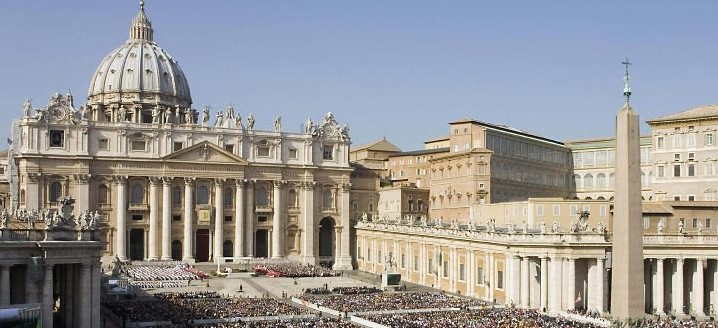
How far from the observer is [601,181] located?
3521 inches

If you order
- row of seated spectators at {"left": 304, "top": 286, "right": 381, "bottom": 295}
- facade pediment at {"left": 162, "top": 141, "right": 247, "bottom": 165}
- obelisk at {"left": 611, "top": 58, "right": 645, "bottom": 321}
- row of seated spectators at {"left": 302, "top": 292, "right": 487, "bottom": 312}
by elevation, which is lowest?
row of seated spectators at {"left": 304, "top": 286, "right": 381, "bottom": 295}

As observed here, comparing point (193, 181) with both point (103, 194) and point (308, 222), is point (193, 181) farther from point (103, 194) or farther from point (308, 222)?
point (308, 222)

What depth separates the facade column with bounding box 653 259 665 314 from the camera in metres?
54.3

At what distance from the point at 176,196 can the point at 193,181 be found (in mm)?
2196

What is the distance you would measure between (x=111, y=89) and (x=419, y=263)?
183 ft

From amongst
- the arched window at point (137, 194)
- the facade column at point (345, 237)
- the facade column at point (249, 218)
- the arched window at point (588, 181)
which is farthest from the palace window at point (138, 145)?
the arched window at point (588, 181)

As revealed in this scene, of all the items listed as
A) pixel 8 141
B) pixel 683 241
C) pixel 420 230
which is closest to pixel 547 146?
pixel 420 230

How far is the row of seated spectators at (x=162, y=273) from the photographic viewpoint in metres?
72.2

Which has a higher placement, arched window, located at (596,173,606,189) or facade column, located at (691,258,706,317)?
arched window, located at (596,173,606,189)

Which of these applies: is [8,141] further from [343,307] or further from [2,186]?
[343,307]

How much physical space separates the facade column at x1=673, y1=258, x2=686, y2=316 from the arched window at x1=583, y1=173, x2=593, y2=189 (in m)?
36.1

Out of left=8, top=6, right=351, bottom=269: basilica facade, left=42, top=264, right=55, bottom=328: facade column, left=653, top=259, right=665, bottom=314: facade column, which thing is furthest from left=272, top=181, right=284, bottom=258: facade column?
left=42, top=264, right=55, bottom=328: facade column

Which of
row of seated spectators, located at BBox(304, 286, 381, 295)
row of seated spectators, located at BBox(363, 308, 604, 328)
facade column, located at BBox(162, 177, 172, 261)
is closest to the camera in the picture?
row of seated spectators, located at BBox(363, 308, 604, 328)

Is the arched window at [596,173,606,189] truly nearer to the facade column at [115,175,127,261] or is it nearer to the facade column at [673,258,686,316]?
the facade column at [673,258,686,316]
